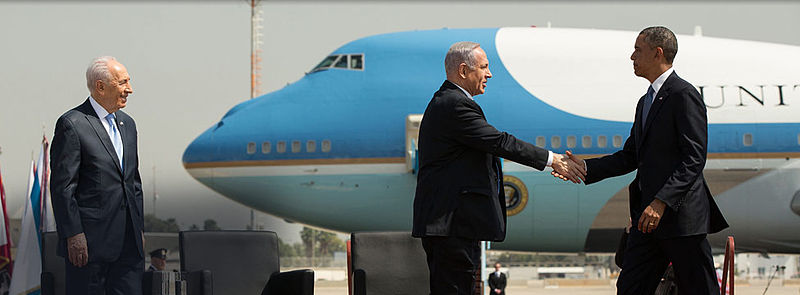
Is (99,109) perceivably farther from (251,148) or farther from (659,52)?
(251,148)

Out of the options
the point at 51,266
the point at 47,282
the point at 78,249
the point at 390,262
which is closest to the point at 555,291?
the point at 390,262

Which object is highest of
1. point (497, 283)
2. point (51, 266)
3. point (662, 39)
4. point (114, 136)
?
point (662, 39)

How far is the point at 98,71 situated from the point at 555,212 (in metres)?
8.76

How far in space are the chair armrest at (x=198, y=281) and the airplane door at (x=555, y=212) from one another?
7546 millimetres

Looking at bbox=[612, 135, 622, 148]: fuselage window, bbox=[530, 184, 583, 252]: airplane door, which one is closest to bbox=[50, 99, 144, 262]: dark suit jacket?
bbox=[530, 184, 583, 252]: airplane door

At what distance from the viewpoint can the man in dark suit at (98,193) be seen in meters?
5.48

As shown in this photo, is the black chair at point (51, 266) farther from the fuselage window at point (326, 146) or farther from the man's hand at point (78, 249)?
the fuselage window at point (326, 146)

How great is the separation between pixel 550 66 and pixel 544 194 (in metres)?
1.72

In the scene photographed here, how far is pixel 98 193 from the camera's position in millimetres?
5570

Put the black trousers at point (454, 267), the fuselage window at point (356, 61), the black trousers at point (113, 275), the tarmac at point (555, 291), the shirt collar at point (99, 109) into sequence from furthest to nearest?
the tarmac at point (555, 291) < the fuselage window at point (356, 61) < the shirt collar at point (99, 109) < the black trousers at point (113, 275) < the black trousers at point (454, 267)

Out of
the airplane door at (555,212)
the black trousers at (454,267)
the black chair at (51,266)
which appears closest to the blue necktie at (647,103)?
the black trousers at (454,267)

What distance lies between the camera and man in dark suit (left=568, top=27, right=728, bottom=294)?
5008 mm

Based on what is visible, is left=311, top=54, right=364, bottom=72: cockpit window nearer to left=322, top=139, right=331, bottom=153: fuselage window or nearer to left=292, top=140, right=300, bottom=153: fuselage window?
left=322, top=139, right=331, bottom=153: fuselage window

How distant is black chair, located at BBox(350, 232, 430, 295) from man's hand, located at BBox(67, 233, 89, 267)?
79.5 inches
